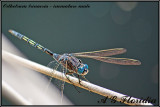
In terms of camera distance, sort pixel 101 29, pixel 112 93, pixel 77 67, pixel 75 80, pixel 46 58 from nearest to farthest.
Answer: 1. pixel 112 93
2. pixel 75 80
3. pixel 77 67
4. pixel 46 58
5. pixel 101 29

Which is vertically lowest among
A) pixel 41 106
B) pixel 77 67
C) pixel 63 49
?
pixel 41 106

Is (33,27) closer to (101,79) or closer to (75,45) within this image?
(75,45)

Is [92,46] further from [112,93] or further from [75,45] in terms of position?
[112,93]

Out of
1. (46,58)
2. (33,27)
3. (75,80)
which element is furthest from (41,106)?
(33,27)

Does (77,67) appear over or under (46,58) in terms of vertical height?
under

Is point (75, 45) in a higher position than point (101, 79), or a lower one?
higher

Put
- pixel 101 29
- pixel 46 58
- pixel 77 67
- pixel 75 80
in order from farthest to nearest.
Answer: pixel 101 29 → pixel 46 58 → pixel 77 67 → pixel 75 80

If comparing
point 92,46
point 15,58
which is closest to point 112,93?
point 15,58

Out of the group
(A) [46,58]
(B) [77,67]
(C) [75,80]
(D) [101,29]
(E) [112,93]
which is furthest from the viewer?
(D) [101,29]

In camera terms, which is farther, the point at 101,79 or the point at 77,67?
the point at 101,79
